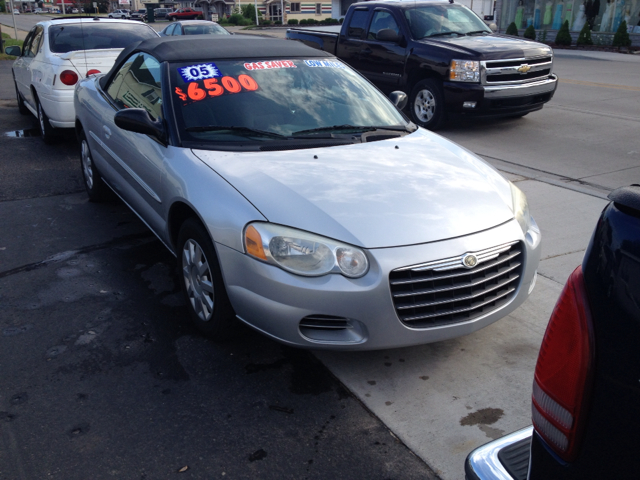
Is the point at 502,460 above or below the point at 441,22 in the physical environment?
below

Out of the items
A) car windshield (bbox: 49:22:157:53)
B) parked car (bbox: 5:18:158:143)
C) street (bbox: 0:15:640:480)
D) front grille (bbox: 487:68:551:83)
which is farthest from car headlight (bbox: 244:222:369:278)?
front grille (bbox: 487:68:551:83)

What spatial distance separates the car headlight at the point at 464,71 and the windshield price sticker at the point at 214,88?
5.70m

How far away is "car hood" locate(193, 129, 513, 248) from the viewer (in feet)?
10.2

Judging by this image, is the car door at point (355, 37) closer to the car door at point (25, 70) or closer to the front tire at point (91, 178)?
the car door at point (25, 70)

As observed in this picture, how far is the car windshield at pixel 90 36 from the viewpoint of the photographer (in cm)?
859


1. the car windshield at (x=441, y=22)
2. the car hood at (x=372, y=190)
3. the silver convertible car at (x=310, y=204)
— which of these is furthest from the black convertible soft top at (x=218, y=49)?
the car windshield at (x=441, y=22)

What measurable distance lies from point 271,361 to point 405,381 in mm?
752

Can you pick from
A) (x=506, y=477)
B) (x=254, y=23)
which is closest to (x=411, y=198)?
(x=506, y=477)

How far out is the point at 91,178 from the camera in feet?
20.0

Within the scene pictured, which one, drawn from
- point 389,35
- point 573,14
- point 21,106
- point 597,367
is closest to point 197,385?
point 597,367

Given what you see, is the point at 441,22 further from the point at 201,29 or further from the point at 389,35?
the point at 201,29

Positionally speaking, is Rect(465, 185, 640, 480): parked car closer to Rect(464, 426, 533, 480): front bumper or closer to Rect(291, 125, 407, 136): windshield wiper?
Rect(464, 426, 533, 480): front bumper

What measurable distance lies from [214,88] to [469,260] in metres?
2.19

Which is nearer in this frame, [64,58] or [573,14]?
[64,58]
